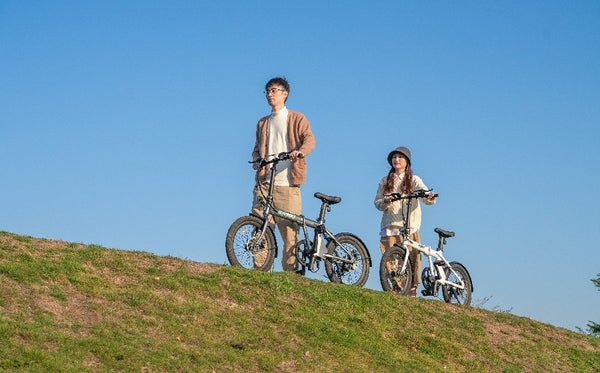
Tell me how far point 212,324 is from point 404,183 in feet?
18.6

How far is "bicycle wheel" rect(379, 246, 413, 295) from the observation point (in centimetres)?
1503

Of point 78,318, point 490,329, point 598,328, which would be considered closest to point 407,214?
point 490,329

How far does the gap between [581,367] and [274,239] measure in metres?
5.74

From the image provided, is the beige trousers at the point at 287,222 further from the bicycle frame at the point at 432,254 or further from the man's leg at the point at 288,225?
the bicycle frame at the point at 432,254

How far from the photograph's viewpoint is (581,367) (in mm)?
14609

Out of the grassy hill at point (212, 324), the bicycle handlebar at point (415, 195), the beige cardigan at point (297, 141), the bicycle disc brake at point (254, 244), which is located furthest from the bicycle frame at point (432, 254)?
the bicycle disc brake at point (254, 244)

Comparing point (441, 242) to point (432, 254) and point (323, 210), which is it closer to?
point (432, 254)

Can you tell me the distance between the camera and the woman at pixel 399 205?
1557 cm

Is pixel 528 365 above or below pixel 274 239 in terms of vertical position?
below

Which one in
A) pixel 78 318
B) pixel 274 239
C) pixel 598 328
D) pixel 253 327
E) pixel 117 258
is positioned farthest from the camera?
pixel 598 328

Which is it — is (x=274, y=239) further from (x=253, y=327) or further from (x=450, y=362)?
A: (x=450, y=362)

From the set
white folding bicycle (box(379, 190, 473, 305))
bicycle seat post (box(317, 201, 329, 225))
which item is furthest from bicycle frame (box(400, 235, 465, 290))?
bicycle seat post (box(317, 201, 329, 225))

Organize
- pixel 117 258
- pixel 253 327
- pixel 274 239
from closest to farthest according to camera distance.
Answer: pixel 253 327 → pixel 117 258 → pixel 274 239

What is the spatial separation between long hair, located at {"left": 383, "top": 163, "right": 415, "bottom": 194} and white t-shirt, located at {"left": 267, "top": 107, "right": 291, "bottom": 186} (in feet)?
7.32
